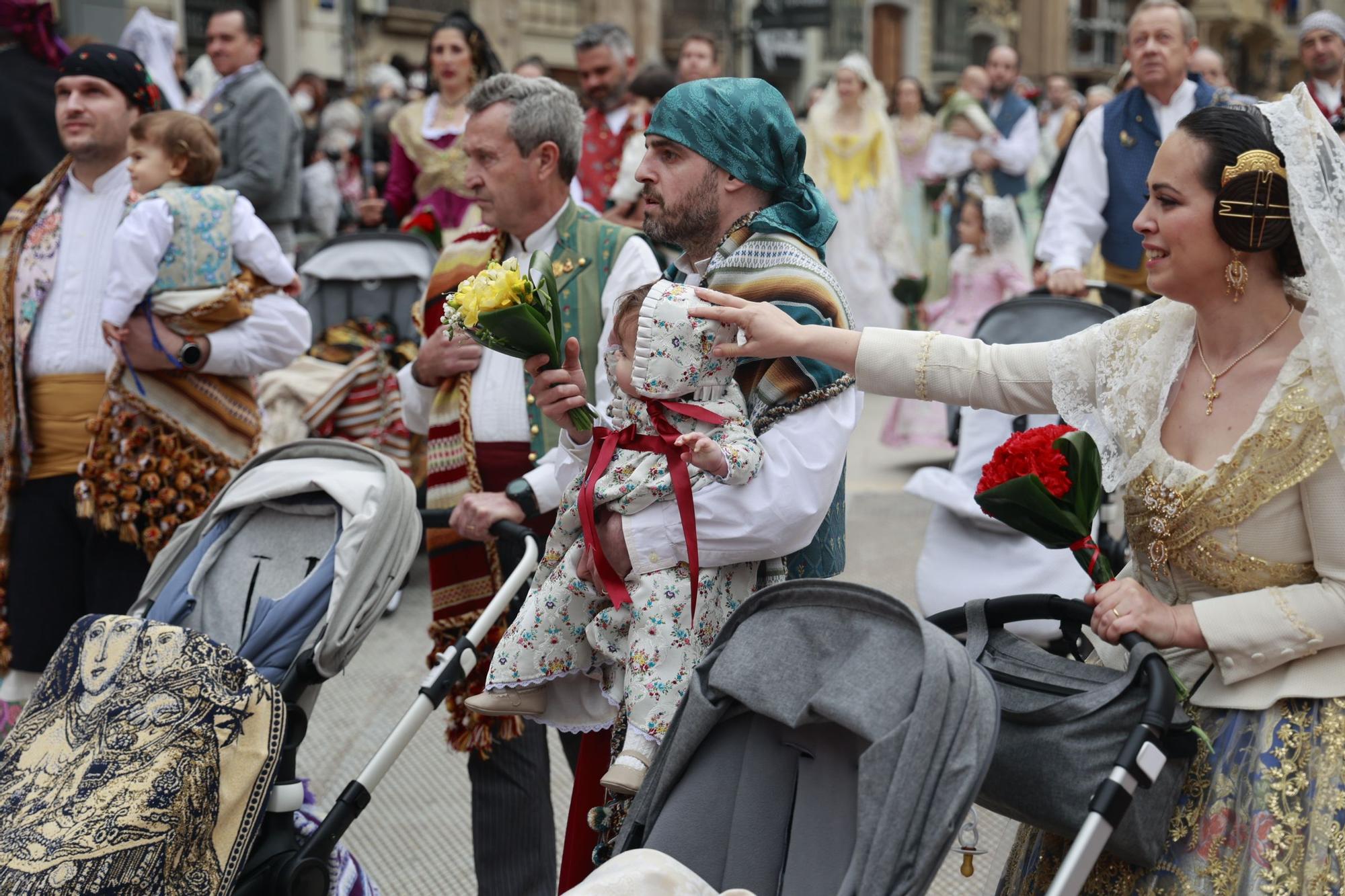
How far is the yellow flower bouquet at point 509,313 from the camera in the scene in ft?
7.93

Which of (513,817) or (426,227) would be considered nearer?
(513,817)

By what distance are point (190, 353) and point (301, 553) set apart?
1.09 m

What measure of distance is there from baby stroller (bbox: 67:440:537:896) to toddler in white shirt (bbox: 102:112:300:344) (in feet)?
2.69

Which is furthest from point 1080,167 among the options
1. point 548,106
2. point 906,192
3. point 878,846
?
point 906,192

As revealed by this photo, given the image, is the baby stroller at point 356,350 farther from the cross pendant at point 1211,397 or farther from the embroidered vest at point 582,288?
the cross pendant at point 1211,397

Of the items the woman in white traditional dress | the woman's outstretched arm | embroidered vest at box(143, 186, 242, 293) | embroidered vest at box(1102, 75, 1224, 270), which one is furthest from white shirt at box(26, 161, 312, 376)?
the woman in white traditional dress

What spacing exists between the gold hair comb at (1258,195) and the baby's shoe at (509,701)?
1436mm

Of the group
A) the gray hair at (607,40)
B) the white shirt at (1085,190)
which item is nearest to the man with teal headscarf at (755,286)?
the white shirt at (1085,190)

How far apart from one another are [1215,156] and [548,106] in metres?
1.67

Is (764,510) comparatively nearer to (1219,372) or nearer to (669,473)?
(669,473)

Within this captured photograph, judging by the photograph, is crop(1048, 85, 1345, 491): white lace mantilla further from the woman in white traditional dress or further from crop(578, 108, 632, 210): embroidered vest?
the woman in white traditional dress

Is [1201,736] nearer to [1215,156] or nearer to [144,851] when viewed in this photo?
[1215,156]

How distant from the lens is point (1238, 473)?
7.20 feet

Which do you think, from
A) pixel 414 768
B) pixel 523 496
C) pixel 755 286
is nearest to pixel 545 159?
pixel 523 496
